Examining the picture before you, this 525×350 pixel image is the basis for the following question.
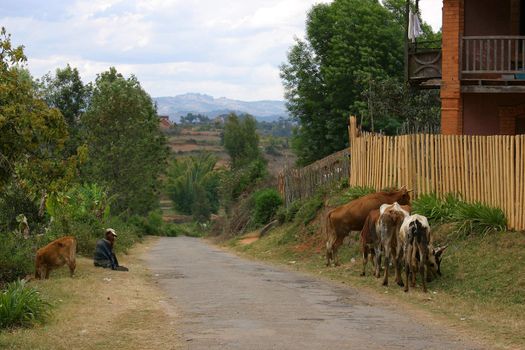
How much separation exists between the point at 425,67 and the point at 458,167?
6.46 m

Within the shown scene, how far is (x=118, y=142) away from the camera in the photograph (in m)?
44.6

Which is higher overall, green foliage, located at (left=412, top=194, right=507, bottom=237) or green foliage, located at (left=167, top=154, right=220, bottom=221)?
green foliage, located at (left=412, top=194, right=507, bottom=237)

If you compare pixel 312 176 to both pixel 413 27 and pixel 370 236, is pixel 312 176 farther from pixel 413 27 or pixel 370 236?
pixel 370 236

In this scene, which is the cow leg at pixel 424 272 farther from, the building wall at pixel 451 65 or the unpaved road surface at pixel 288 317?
the building wall at pixel 451 65

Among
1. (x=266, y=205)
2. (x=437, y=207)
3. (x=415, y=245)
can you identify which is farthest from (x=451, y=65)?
(x=266, y=205)

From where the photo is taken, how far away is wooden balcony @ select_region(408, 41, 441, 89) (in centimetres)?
2547

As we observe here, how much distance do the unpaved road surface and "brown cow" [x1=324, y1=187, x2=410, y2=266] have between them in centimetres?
245

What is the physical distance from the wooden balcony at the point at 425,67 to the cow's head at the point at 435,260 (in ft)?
31.6

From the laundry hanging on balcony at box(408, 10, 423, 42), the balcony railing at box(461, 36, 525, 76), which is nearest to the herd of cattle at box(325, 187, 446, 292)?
the balcony railing at box(461, 36, 525, 76)

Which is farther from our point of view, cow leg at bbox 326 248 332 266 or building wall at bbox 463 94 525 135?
building wall at bbox 463 94 525 135

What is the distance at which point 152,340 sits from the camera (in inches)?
436

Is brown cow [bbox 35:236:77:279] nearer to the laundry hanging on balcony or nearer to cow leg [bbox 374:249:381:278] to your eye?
cow leg [bbox 374:249:381:278]

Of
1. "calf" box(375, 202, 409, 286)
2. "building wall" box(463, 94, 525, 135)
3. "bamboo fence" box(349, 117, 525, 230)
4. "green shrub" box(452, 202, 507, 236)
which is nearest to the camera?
"calf" box(375, 202, 409, 286)

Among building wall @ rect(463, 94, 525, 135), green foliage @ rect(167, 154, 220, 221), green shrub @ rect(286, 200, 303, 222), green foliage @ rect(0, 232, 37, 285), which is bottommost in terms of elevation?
green foliage @ rect(167, 154, 220, 221)
